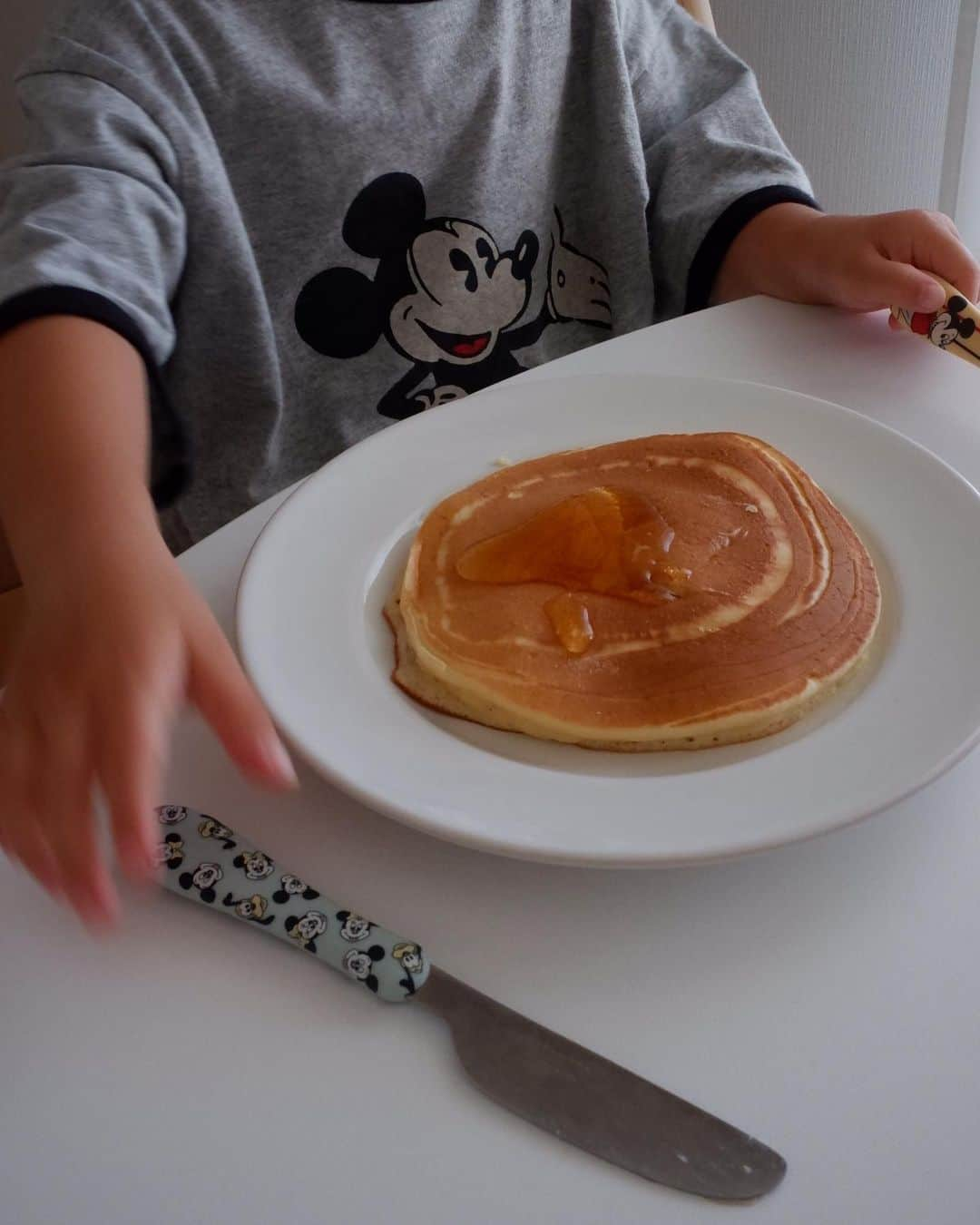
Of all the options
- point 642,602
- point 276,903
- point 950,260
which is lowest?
point 276,903

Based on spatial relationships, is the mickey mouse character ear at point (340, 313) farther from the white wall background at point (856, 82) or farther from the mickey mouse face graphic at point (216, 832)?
the white wall background at point (856, 82)

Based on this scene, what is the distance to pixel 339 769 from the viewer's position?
1.61 ft

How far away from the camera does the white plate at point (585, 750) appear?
18.2 inches

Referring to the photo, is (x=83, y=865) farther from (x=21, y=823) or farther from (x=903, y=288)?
(x=903, y=288)

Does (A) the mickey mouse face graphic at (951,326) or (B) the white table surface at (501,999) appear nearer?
(B) the white table surface at (501,999)

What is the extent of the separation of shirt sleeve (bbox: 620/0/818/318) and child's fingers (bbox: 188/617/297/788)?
31.0 inches

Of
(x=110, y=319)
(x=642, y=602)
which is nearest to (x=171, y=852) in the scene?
(x=642, y=602)

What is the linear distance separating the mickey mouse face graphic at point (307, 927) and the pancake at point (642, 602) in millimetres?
135

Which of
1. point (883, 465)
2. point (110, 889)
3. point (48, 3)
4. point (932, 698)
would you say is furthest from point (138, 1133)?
point (48, 3)

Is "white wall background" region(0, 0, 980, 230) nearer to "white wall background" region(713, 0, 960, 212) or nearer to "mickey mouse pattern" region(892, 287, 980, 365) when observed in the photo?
"white wall background" region(713, 0, 960, 212)

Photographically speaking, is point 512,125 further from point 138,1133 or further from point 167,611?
point 138,1133

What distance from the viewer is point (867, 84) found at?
2.07 m

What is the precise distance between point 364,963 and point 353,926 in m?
0.02

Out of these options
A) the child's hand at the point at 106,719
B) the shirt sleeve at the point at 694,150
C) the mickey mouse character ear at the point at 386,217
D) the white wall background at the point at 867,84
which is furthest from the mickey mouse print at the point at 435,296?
the white wall background at the point at 867,84
